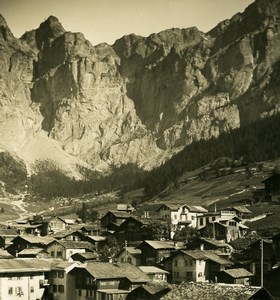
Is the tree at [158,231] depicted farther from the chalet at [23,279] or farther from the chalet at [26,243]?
the chalet at [23,279]

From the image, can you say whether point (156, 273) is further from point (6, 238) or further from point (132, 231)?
point (6, 238)

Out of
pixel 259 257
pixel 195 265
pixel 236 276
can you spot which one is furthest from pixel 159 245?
pixel 236 276

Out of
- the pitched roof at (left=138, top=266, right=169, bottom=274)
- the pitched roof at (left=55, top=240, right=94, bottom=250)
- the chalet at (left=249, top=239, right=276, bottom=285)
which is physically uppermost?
the pitched roof at (left=55, top=240, right=94, bottom=250)

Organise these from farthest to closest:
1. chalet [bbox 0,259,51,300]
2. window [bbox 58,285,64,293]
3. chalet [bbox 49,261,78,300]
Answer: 1. window [bbox 58,285,64,293]
2. chalet [bbox 49,261,78,300]
3. chalet [bbox 0,259,51,300]

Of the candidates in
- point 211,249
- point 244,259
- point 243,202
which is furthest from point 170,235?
point 243,202

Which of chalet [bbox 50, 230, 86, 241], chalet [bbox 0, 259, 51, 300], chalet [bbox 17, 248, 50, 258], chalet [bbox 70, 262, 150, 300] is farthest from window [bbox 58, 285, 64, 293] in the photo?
chalet [bbox 50, 230, 86, 241]

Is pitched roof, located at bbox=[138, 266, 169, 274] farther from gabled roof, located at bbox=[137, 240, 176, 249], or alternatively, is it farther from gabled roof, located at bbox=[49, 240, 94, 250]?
gabled roof, located at bbox=[49, 240, 94, 250]

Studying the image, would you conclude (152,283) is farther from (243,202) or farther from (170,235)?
(243,202)
